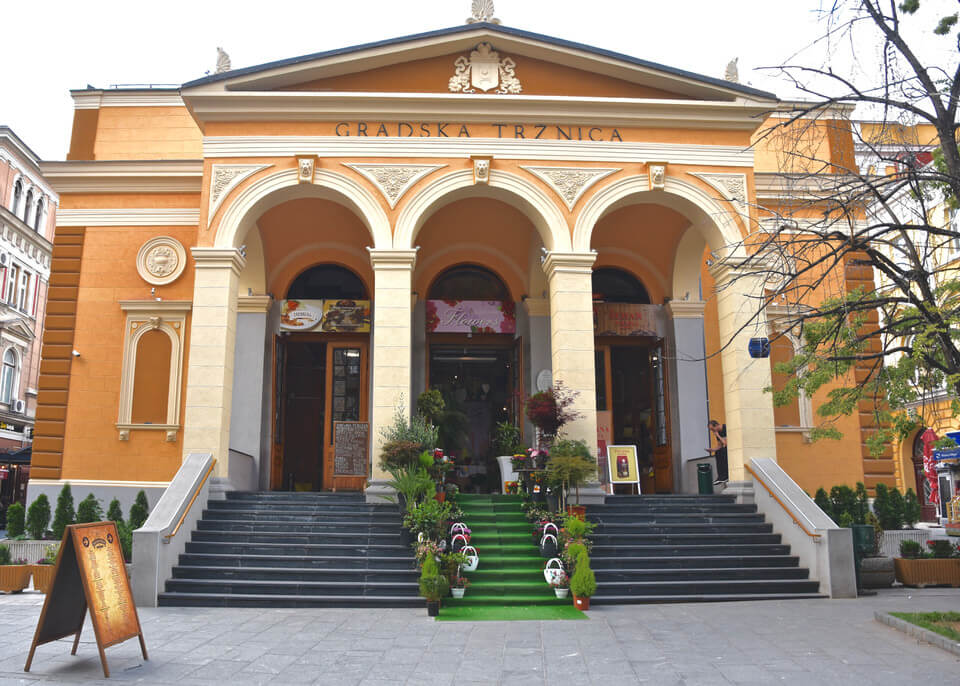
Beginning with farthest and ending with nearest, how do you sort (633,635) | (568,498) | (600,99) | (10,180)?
1. (10,180)
2. (600,99)
3. (568,498)
4. (633,635)

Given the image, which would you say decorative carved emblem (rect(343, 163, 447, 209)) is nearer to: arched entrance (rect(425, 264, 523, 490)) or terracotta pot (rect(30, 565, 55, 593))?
arched entrance (rect(425, 264, 523, 490))

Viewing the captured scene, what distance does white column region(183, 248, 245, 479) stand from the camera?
13242 mm

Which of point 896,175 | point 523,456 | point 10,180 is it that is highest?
point 10,180

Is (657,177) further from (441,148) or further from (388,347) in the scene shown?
(388,347)

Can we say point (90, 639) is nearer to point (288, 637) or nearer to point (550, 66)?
point (288, 637)

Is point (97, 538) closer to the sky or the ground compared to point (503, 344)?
closer to the ground

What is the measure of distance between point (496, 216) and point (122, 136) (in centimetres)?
904

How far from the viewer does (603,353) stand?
18078mm

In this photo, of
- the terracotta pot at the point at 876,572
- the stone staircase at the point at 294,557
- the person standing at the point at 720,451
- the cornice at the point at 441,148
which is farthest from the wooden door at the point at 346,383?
the terracotta pot at the point at 876,572

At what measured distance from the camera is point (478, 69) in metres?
14.9

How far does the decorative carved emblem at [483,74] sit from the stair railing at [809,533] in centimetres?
869

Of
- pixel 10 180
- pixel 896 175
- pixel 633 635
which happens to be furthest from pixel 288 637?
pixel 10 180

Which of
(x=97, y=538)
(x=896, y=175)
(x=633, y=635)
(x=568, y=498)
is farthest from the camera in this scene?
(x=568, y=498)

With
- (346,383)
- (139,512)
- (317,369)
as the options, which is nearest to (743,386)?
(346,383)
